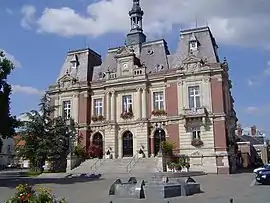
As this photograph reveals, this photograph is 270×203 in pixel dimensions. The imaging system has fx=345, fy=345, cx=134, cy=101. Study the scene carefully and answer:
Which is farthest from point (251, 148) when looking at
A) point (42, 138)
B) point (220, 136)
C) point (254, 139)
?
point (42, 138)

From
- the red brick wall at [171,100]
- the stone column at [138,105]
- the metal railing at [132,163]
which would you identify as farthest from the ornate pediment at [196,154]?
the stone column at [138,105]

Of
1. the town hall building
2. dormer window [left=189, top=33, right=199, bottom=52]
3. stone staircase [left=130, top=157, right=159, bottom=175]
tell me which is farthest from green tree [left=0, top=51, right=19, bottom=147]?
dormer window [left=189, top=33, right=199, bottom=52]

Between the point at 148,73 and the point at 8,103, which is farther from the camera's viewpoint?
the point at 148,73

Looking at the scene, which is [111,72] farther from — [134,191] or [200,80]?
[134,191]

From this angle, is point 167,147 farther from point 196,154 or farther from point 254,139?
point 254,139

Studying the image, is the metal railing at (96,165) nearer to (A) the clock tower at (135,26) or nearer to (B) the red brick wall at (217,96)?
(B) the red brick wall at (217,96)

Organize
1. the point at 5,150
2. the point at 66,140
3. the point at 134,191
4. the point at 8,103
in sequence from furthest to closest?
the point at 5,150 → the point at 66,140 → the point at 8,103 → the point at 134,191

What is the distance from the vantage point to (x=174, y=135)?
3869 centimetres

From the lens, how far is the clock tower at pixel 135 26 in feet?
153

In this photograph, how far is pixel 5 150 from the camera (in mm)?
81562

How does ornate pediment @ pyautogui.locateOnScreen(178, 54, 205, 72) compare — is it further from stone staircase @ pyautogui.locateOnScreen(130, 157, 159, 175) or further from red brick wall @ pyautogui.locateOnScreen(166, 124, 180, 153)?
stone staircase @ pyautogui.locateOnScreen(130, 157, 159, 175)

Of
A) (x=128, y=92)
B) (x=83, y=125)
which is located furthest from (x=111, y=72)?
(x=83, y=125)

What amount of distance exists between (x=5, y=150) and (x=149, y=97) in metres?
53.2

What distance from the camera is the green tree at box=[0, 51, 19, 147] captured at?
2664 cm
